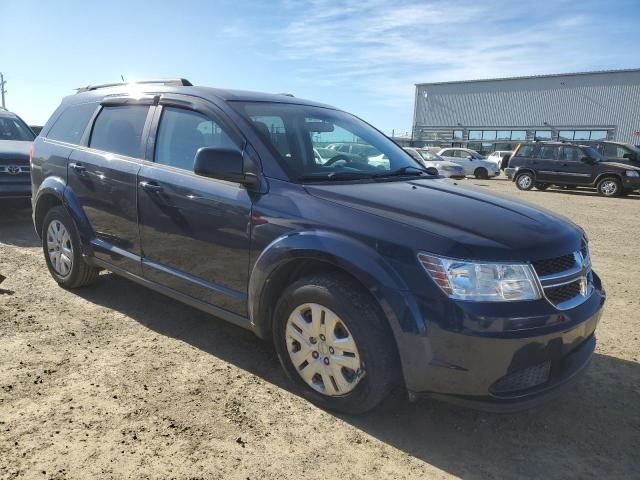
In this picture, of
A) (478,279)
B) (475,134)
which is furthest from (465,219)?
(475,134)

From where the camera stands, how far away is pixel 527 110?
4875 cm

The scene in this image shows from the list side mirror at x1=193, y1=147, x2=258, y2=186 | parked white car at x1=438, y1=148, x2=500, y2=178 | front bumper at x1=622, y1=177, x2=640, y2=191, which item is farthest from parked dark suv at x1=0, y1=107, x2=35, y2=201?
parked white car at x1=438, y1=148, x2=500, y2=178

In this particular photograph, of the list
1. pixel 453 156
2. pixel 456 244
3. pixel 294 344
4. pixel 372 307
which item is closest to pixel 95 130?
pixel 294 344

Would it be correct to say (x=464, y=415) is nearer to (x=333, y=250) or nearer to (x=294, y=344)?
(x=294, y=344)

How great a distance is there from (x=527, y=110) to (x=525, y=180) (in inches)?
1382

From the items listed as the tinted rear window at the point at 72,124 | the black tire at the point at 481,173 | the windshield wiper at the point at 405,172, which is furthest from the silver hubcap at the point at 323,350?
the black tire at the point at 481,173

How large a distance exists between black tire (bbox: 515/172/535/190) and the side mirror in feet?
55.3

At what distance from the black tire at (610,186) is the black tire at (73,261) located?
16491 millimetres

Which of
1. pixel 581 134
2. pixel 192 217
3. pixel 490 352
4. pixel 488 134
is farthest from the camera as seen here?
pixel 488 134

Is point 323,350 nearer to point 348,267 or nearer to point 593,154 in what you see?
point 348,267

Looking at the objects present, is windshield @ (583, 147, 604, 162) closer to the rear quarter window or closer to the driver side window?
the rear quarter window

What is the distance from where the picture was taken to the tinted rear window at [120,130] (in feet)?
12.4

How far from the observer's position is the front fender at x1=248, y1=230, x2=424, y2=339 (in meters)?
2.35

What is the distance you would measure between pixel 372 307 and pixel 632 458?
150cm
